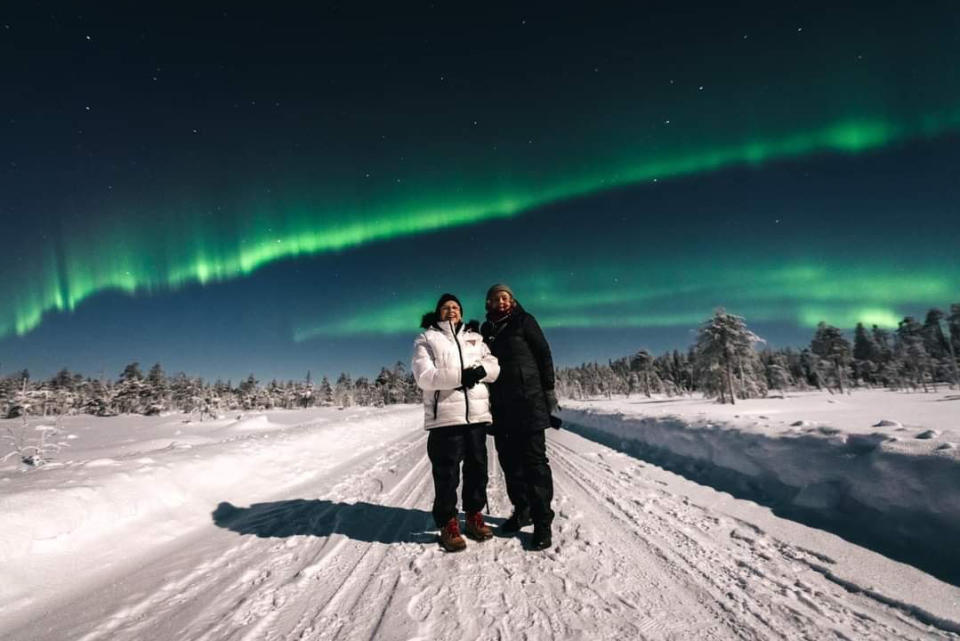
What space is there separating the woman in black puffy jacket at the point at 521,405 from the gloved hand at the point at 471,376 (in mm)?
469

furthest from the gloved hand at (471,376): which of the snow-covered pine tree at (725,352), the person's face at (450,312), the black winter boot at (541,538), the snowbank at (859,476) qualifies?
the snow-covered pine tree at (725,352)

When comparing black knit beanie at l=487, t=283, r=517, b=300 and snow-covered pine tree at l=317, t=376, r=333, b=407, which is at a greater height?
black knit beanie at l=487, t=283, r=517, b=300

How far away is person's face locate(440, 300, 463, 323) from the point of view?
3688 mm

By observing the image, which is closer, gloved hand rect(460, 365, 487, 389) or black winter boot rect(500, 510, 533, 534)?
gloved hand rect(460, 365, 487, 389)

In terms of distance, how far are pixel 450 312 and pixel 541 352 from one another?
39.9 inches

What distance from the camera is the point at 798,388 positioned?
73438 millimetres

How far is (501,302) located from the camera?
12.8 ft

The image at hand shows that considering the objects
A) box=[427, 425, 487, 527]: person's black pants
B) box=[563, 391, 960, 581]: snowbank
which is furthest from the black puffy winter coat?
box=[563, 391, 960, 581]: snowbank

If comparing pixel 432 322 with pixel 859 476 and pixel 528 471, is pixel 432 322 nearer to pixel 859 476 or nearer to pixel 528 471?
pixel 528 471

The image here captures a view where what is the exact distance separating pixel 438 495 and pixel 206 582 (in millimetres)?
1877

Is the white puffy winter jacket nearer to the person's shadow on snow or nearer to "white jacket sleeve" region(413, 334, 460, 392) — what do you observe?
"white jacket sleeve" region(413, 334, 460, 392)

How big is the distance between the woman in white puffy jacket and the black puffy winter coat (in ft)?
0.54

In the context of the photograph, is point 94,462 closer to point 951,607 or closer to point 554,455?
point 554,455

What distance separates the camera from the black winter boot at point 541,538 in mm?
3145
